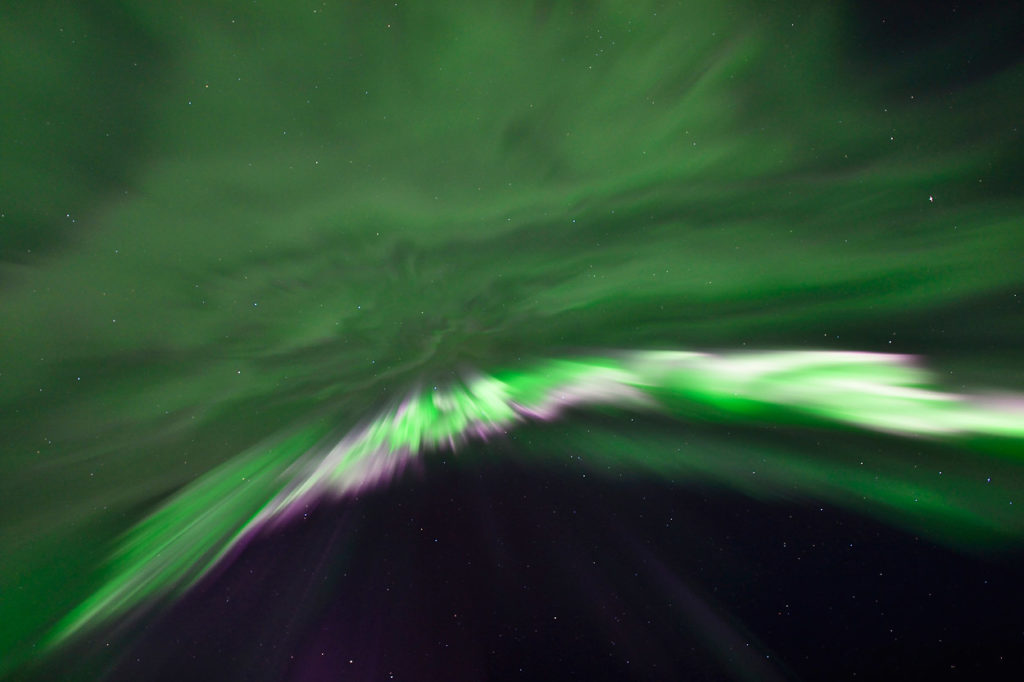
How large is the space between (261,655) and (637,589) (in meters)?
0.67

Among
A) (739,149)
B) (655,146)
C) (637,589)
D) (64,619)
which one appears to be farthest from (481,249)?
(64,619)

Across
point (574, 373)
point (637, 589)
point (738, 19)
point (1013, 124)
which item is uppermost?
point (738, 19)

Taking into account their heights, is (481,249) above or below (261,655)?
above

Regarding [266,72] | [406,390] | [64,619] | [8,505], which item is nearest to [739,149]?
[266,72]

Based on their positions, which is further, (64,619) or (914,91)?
(64,619)

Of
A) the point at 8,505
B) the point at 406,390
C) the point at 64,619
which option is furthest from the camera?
the point at 406,390

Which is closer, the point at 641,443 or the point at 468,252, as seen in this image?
the point at 468,252

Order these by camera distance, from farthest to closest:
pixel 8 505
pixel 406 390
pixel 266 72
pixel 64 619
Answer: pixel 406 390 → pixel 64 619 → pixel 8 505 → pixel 266 72

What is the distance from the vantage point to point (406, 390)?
116 cm

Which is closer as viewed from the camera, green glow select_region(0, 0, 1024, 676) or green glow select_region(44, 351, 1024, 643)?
green glow select_region(0, 0, 1024, 676)

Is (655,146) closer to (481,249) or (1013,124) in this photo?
(481,249)

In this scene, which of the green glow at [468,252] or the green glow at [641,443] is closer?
the green glow at [468,252]

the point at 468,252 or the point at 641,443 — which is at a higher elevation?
the point at 468,252

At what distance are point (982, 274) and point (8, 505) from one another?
5.45 ft
